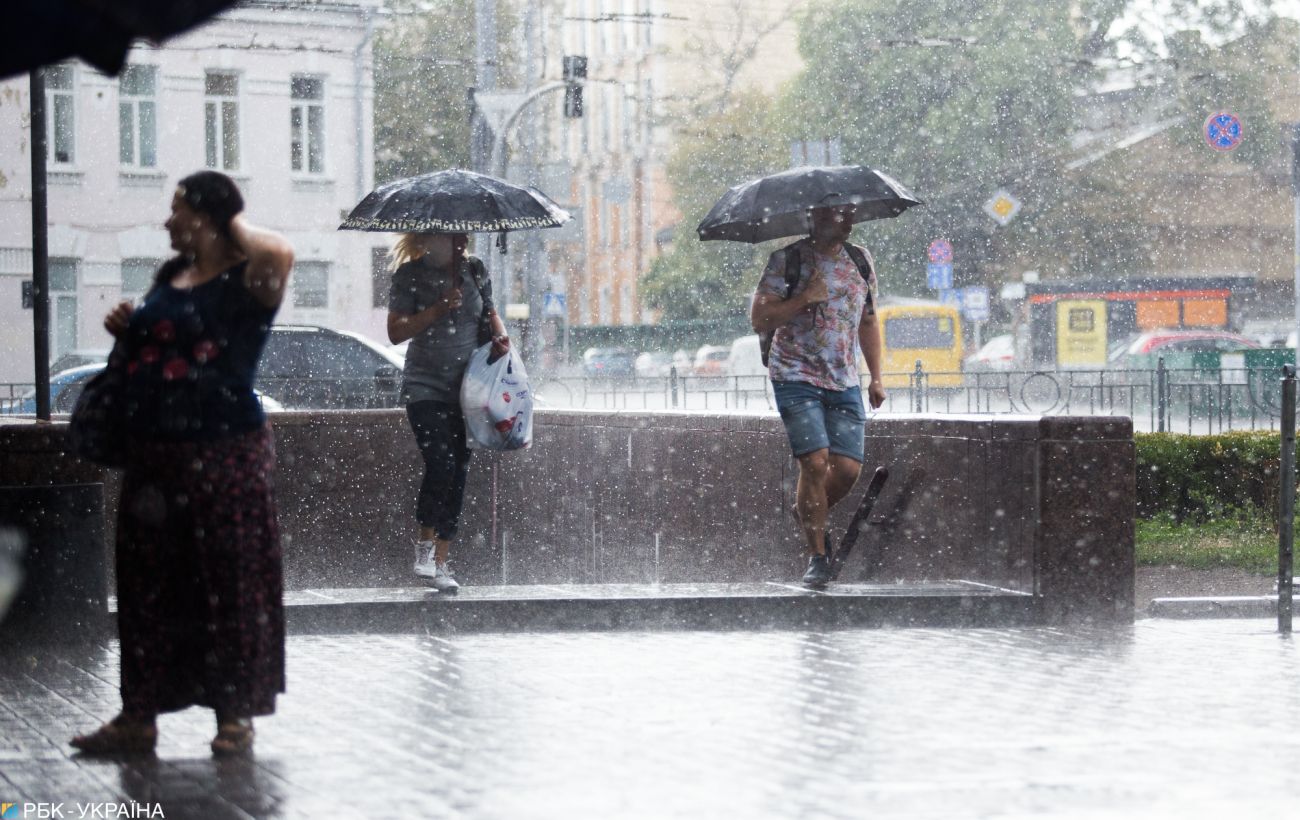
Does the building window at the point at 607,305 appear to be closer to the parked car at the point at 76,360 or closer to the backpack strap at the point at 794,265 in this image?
the parked car at the point at 76,360

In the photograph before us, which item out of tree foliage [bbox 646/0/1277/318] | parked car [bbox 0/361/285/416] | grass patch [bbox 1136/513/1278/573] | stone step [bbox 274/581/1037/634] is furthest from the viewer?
tree foliage [bbox 646/0/1277/318]

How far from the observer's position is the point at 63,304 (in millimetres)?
38719

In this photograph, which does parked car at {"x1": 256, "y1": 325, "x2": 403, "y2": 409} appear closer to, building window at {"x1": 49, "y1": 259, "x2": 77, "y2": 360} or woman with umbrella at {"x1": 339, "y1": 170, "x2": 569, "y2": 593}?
woman with umbrella at {"x1": 339, "y1": 170, "x2": 569, "y2": 593}

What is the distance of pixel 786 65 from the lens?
71.8 metres

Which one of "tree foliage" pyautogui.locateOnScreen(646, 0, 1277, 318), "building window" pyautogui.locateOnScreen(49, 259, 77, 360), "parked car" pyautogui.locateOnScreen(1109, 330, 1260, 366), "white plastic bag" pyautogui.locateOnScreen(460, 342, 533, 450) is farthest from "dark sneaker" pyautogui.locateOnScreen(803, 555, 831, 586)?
"tree foliage" pyautogui.locateOnScreen(646, 0, 1277, 318)

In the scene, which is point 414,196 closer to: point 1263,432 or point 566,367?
point 1263,432

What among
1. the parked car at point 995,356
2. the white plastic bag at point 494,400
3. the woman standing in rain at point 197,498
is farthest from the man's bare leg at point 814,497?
the parked car at point 995,356

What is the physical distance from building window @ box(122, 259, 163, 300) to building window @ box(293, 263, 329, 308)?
9.13 ft

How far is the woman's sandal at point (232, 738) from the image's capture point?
5750 millimetres

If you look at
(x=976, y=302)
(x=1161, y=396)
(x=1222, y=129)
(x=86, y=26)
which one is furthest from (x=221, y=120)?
(x=86, y=26)

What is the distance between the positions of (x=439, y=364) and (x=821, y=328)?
1653 millimetres

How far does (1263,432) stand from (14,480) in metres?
10.8

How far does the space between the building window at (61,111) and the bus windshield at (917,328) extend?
21.5 m

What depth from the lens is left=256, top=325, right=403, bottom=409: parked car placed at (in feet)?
74.6
